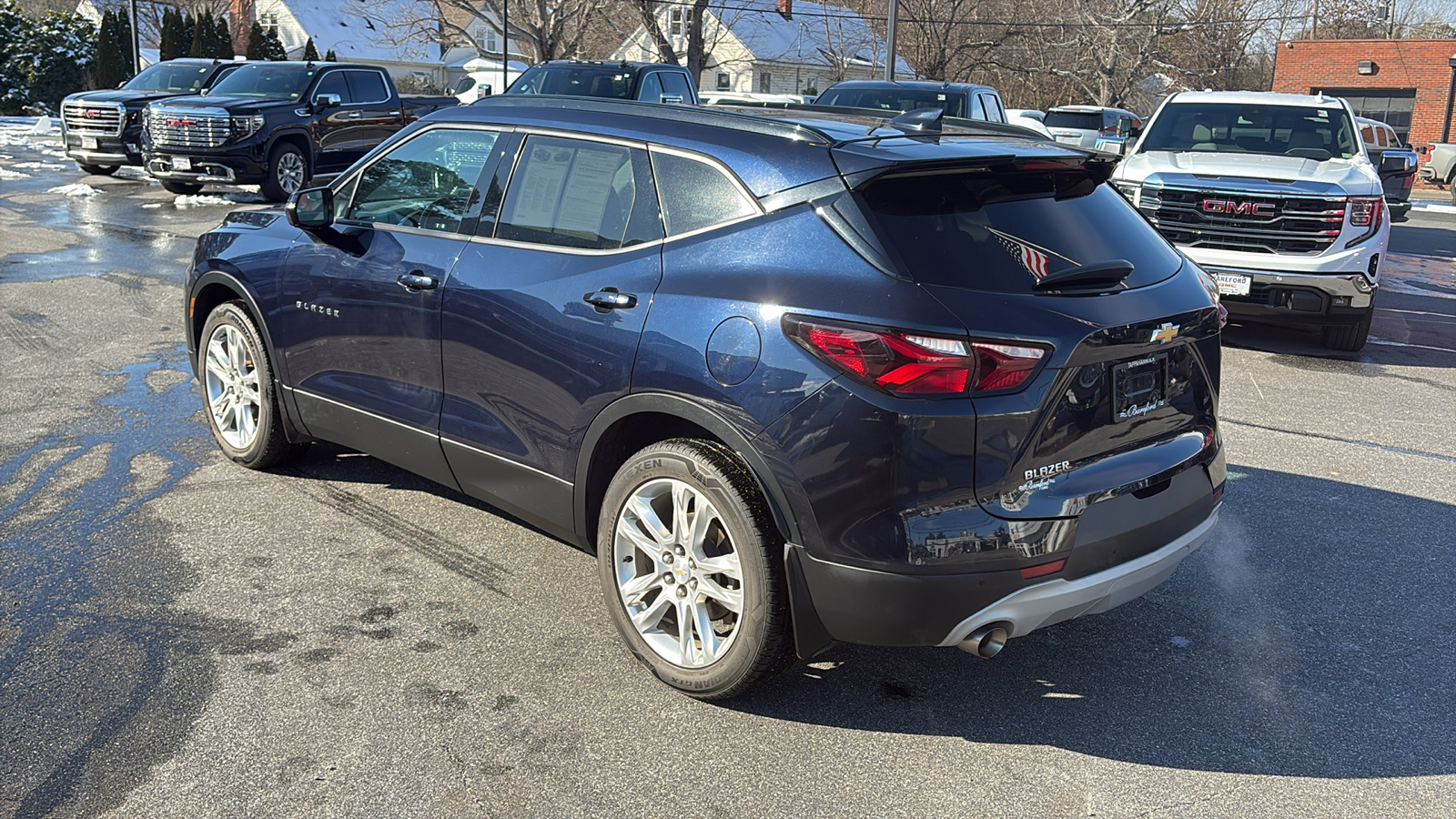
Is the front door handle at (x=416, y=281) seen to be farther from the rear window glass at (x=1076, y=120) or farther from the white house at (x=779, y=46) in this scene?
the white house at (x=779, y=46)

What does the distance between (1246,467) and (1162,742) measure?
298 centimetres

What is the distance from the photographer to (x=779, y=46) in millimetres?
56281

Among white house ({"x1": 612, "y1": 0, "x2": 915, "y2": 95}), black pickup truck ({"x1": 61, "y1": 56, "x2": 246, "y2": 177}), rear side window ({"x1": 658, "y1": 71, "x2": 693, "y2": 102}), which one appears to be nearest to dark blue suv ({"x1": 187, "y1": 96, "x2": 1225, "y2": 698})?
rear side window ({"x1": 658, "y1": 71, "x2": 693, "y2": 102})

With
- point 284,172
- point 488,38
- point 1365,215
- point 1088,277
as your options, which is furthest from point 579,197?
point 488,38

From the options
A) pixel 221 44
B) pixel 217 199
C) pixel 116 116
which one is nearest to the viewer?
pixel 217 199

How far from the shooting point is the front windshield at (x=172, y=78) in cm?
1996

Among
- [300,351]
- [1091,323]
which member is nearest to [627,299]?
[1091,323]

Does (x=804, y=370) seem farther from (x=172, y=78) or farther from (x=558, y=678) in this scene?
(x=172, y=78)

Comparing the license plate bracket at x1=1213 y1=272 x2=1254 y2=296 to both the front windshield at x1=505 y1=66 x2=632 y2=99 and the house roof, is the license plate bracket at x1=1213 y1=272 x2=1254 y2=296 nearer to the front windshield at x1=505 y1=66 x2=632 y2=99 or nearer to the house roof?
the front windshield at x1=505 y1=66 x2=632 y2=99

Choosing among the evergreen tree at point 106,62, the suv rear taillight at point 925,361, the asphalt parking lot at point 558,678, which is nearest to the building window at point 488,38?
the evergreen tree at point 106,62

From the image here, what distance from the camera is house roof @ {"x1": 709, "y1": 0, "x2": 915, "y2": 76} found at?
4925 centimetres

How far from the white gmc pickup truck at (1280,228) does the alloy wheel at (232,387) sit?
5874 millimetres

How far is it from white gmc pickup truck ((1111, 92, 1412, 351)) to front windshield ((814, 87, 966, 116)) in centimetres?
480

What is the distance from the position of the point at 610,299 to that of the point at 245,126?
48.7ft
